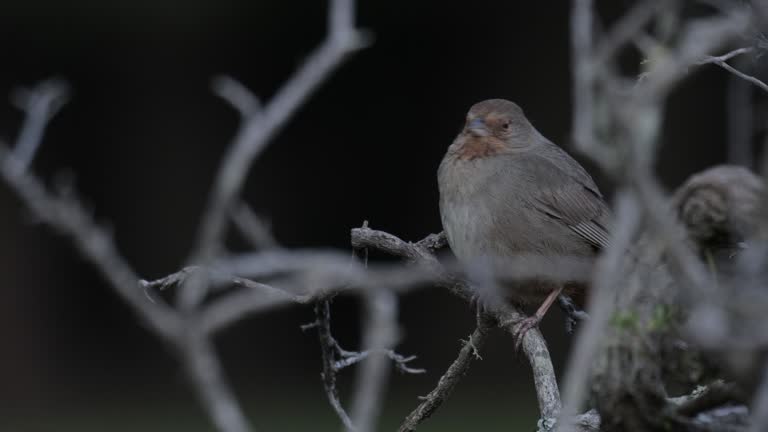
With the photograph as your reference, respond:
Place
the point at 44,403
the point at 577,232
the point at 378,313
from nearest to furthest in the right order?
1. the point at 378,313
2. the point at 577,232
3. the point at 44,403

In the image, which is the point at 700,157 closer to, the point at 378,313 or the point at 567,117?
the point at 567,117

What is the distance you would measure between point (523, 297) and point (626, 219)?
3075 mm

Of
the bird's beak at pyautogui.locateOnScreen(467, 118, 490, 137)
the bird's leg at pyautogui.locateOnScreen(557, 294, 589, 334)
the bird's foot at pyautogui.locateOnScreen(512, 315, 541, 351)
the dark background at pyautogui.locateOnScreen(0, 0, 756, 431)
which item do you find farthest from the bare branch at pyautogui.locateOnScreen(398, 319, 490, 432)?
the dark background at pyautogui.locateOnScreen(0, 0, 756, 431)

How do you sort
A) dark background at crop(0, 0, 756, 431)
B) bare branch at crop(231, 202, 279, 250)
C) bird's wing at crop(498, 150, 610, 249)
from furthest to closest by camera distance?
dark background at crop(0, 0, 756, 431)
bird's wing at crop(498, 150, 610, 249)
bare branch at crop(231, 202, 279, 250)

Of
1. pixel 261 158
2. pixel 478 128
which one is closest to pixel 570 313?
pixel 478 128

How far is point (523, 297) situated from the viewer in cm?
484

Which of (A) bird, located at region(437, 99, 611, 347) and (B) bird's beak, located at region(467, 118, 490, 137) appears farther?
(B) bird's beak, located at region(467, 118, 490, 137)

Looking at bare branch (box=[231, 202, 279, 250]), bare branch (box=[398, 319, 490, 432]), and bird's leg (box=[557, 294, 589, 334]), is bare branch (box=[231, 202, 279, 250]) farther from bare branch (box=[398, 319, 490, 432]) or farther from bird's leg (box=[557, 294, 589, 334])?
bird's leg (box=[557, 294, 589, 334])

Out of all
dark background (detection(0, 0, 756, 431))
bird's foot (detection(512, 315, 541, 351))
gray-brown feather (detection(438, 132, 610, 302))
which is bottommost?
bird's foot (detection(512, 315, 541, 351))

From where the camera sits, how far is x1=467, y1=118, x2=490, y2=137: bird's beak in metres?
5.32

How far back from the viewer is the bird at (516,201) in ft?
16.0

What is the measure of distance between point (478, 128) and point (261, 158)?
20.8 ft

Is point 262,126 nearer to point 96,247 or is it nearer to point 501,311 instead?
point 96,247

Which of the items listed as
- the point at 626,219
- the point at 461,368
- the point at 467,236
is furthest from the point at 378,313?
the point at 467,236
